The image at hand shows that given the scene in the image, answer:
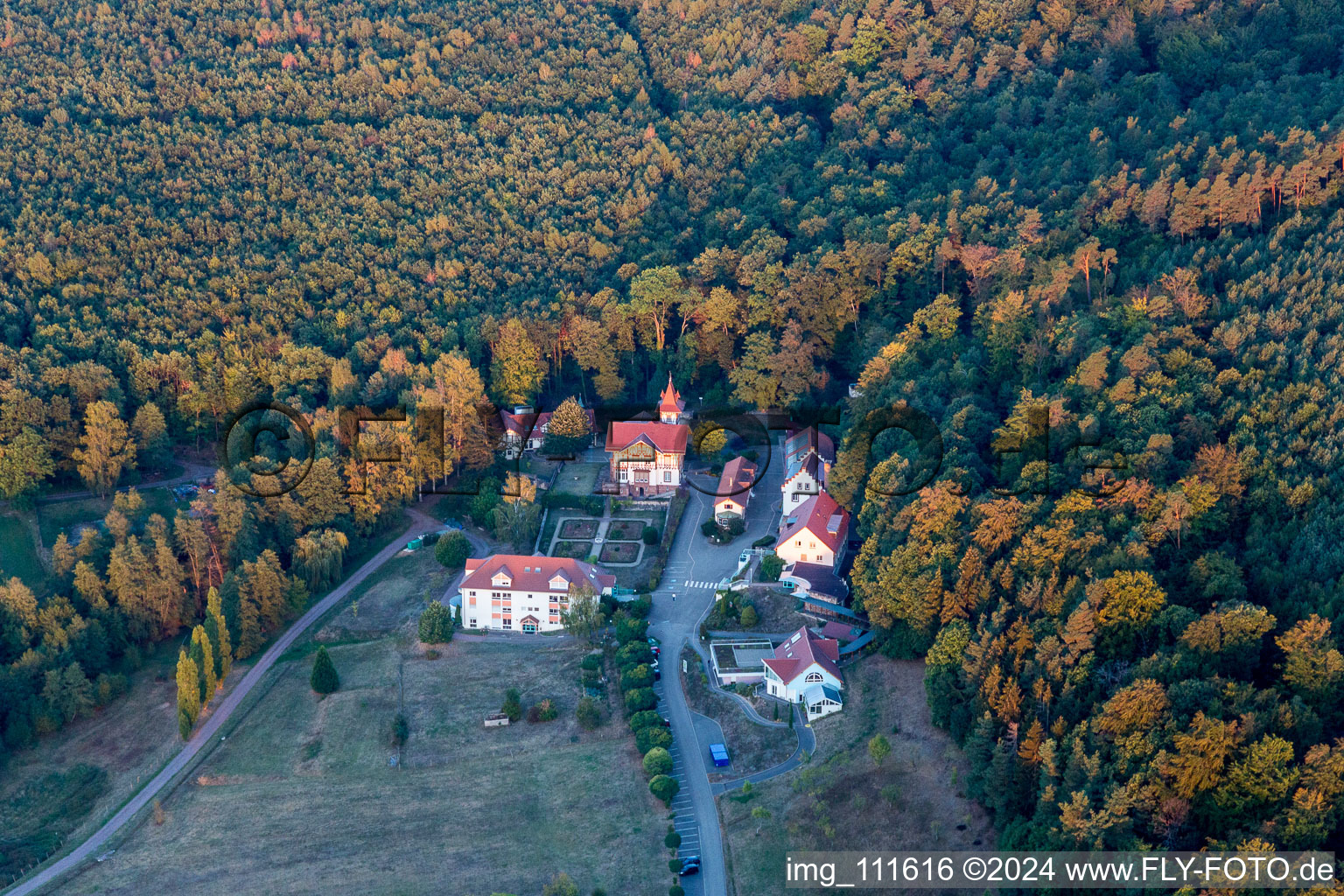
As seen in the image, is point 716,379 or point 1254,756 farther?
point 716,379

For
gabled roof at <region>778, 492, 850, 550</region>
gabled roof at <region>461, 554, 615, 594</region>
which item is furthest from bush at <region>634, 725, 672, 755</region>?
gabled roof at <region>778, 492, 850, 550</region>

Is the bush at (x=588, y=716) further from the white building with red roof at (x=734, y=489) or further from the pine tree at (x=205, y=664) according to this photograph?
the pine tree at (x=205, y=664)

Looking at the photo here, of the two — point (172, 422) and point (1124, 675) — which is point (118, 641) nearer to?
point (172, 422)

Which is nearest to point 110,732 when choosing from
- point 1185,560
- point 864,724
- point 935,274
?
point 864,724

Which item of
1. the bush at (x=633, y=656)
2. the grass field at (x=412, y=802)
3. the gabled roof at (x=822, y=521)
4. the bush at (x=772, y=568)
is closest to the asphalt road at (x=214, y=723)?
the grass field at (x=412, y=802)

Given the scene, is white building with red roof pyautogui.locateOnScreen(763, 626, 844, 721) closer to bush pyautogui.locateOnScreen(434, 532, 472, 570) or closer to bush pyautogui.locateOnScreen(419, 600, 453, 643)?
bush pyautogui.locateOnScreen(419, 600, 453, 643)

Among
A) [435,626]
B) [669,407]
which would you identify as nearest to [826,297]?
[669,407]
